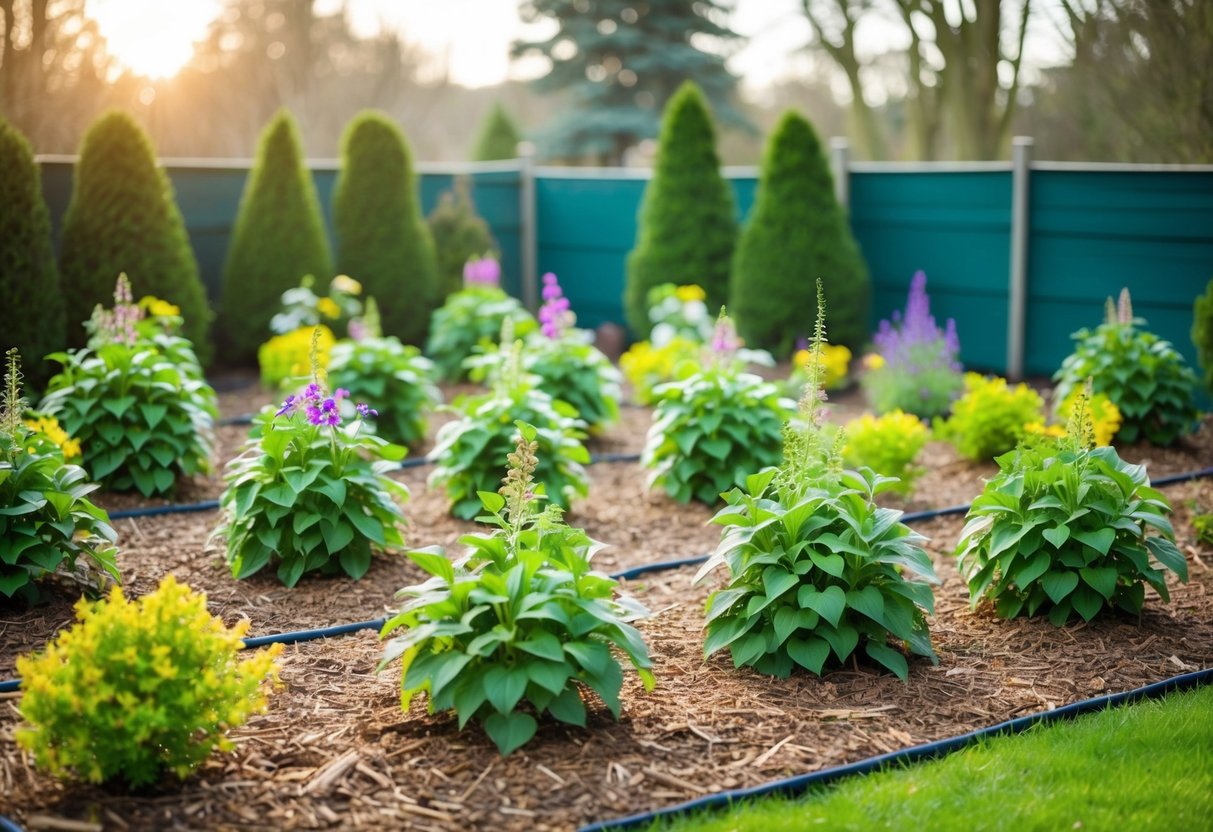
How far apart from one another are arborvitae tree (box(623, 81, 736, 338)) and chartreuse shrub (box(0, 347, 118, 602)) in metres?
6.67

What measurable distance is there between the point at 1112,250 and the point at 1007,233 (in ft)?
2.63

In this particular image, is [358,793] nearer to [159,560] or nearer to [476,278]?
[159,560]

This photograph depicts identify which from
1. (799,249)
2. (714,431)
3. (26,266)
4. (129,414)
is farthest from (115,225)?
(799,249)

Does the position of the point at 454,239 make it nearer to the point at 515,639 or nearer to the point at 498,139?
the point at 498,139

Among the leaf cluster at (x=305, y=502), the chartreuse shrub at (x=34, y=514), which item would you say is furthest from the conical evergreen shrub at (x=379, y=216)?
the chartreuse shrub at (x=34, y=514)

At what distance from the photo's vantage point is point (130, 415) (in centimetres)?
516

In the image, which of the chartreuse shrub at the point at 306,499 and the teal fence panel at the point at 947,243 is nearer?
the chartreuse shrub at the point at 306,499

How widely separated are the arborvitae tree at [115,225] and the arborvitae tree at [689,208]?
156 inches

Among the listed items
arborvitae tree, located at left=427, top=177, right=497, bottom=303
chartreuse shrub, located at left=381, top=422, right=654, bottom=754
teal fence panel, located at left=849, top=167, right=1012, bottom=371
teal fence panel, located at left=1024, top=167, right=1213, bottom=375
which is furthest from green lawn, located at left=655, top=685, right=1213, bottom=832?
arborvitae tree, located at left=427, top=177, right=497, bottom=303

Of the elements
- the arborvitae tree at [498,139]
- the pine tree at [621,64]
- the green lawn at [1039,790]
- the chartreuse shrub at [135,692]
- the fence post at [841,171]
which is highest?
the pine tree at [621,64]

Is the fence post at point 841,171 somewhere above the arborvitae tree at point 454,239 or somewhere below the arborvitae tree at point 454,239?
above

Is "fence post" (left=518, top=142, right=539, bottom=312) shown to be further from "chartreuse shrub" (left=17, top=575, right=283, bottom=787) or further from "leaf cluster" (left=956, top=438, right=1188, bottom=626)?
"chartreuse shrub" (left=17, top=575, right=283, bottom=787)

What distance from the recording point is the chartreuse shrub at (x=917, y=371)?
23.6 ft

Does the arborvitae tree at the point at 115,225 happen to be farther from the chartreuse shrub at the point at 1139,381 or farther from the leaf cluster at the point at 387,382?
the chartreuse shrub at the point at 1139,381
